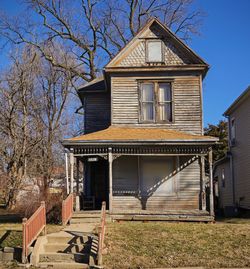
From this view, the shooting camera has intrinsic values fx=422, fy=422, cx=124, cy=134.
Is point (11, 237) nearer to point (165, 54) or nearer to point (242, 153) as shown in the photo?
point (165, 54)

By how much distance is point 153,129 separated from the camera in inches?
773

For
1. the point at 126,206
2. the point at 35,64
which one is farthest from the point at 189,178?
the point at 35,64

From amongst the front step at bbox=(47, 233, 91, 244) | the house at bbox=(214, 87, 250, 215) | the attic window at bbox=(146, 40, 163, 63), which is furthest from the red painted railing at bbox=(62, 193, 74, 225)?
the house at bbox=(214, 87, 250, 215)

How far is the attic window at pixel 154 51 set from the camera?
66.5 ft

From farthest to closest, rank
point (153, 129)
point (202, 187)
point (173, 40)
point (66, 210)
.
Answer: point (173, 40) < point (153, 129) < point (202, 187) < point (66, 210)

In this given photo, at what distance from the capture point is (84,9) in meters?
41.9

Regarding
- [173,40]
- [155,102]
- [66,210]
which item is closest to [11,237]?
[66,210]

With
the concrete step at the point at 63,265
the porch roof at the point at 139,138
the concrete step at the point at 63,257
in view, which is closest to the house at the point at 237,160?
the porch roof at the point at 139,138

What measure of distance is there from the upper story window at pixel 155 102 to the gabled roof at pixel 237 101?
448 centimetres

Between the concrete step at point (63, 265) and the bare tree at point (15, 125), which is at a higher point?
the bare tree at point (15, 125)

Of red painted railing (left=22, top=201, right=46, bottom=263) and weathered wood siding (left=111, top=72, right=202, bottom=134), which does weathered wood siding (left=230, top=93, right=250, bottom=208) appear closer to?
weathered wood siding (left=111, top=72, right=202, bottom=134)

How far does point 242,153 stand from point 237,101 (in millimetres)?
2992

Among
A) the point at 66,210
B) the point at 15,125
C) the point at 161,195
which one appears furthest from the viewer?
the point at 15,125

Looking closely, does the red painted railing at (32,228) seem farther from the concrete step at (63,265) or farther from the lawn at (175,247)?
the lawn at (175,247)
